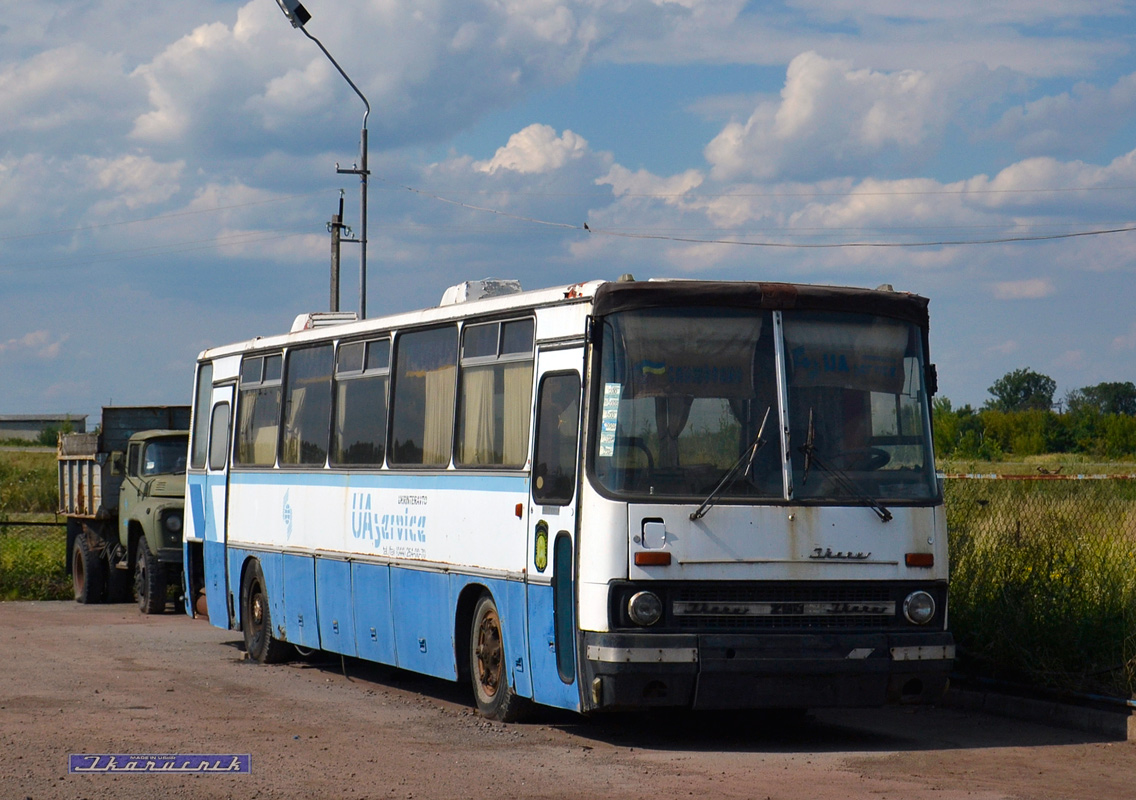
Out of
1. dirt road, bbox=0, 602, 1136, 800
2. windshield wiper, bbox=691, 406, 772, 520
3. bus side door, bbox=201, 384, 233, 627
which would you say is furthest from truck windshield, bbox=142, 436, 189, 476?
windshield wiper, bbox=691, 406, 772, 520

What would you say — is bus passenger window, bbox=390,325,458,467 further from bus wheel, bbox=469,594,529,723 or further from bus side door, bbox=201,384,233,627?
bus side door, bbox=201,384,233,627

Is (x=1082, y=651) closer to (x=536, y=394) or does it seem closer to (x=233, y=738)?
(x=536, y=394)

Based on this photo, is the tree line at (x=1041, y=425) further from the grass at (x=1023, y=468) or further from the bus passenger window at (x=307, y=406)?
the bus passenger window at (x=307, y=406)

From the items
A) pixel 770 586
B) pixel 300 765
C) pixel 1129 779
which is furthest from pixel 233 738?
pixel 1129 779

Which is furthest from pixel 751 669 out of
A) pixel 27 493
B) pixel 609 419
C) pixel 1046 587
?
pixel 27 493

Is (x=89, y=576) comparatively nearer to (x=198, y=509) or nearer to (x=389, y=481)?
(x=198, y=509)

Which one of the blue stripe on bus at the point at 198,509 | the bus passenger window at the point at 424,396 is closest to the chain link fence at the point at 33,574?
the blue stripe on bus at the point at 198,509

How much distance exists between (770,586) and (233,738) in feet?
12.0

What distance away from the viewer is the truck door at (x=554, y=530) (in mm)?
10234

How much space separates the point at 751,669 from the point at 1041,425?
215 ft

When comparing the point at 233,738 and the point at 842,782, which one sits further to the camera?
the point at 233,738

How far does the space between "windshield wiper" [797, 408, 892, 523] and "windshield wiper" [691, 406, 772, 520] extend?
0.26 metres

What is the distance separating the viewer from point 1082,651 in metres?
11.8

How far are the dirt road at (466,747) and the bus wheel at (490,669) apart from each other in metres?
0.18
